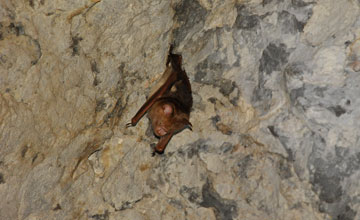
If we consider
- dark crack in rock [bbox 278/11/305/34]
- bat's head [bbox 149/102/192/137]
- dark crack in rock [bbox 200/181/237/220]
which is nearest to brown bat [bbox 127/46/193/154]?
bat's head [bbox 149/102/192/137]

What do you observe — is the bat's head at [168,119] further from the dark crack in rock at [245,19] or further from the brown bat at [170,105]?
the dark crack in rock at [245,19]

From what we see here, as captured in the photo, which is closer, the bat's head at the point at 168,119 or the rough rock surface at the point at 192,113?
the rough rock surface at the point at 192,113

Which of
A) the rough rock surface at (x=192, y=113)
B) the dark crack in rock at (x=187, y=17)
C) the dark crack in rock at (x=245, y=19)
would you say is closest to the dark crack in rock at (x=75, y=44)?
the rough rock surface at (x=192, y=113)

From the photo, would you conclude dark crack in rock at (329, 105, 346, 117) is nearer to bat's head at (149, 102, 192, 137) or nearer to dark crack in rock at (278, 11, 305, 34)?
dark crack in rock at (278, 11, 305, 34)

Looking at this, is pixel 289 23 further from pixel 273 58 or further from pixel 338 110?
pixel 338 110

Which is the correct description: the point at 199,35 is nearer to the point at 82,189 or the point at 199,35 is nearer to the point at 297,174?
the point at 297,174

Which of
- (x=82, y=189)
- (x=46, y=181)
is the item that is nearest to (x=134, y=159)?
(x=82, y=189)
